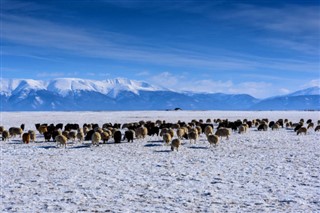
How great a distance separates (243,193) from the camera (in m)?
10.7

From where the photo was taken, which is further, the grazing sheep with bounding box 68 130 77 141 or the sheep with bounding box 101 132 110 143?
the grazing sheep with bounding box 68 130 77 141

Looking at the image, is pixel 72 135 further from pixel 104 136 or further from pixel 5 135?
pixel 5 135

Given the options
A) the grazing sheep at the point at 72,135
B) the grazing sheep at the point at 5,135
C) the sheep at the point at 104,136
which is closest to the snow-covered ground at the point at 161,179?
the sheep at the point at 104,136

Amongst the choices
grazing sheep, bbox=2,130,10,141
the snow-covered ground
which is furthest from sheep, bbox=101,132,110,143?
grazing sheep, bbox=2,130,10,141

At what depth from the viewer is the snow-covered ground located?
9.70m

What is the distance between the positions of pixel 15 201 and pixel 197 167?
656cm

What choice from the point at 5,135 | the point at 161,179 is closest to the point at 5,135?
the point at 5,135

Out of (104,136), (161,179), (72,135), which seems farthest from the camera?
(72,135)

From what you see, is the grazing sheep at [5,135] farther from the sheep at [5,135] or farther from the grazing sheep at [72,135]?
the grazing sheep at [72,135]

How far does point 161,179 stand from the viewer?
40.9ft

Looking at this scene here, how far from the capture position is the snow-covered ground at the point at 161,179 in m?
9.70

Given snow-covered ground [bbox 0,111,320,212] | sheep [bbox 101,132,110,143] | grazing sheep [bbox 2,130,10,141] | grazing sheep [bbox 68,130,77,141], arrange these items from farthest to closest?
grazing sheep [bbox 2,130,10,141] < grazing sheep [bbox 68,130,77,141] < sheep [bbox 101,132,110,143] < snow-covered ground [bbox 0,111,320,212]

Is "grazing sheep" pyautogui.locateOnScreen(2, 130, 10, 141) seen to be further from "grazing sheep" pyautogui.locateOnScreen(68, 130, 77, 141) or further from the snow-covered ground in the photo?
the snow-covered ground

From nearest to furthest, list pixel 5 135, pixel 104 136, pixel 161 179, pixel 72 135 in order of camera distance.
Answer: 1. pixel 161 179
2. pixel 104 136
3. pixel 72 135
4. pixel 5 135
